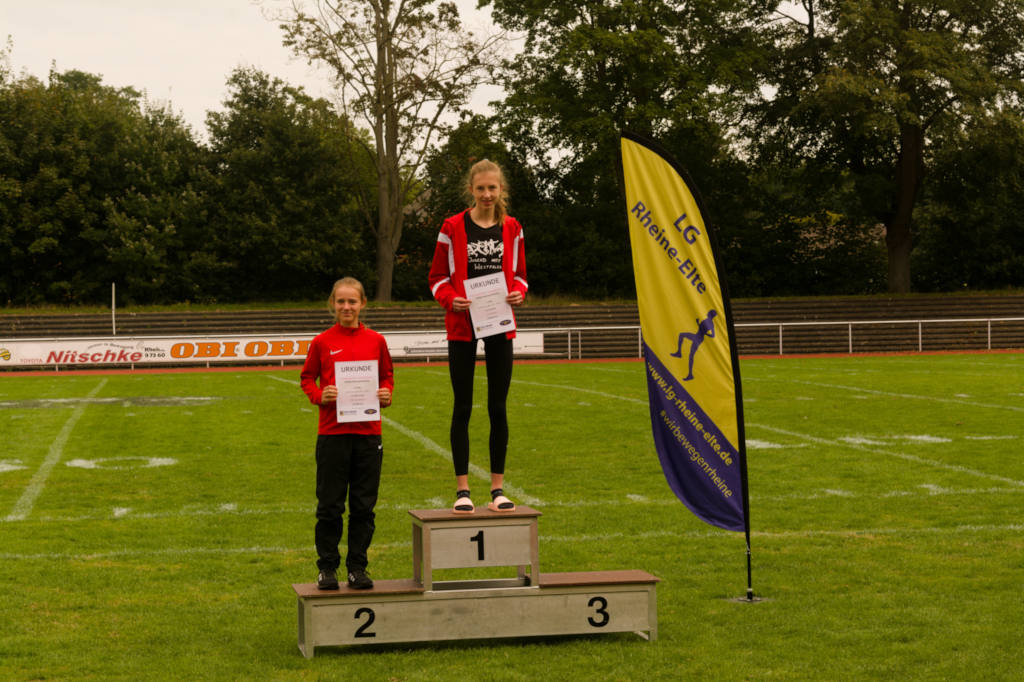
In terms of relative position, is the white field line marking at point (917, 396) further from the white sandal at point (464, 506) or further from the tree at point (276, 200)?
the tree at point (276, 200)

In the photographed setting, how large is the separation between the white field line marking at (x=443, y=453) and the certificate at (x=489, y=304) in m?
4.22

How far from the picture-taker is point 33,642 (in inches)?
232

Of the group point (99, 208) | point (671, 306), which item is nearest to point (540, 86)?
point (99, 208)

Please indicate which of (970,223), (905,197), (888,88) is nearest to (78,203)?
(888,88)

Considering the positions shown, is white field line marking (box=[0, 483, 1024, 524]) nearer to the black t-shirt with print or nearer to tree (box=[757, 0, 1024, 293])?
the black t-shirt with print

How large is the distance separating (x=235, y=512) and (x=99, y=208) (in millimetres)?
40973

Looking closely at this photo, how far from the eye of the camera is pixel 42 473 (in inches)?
488

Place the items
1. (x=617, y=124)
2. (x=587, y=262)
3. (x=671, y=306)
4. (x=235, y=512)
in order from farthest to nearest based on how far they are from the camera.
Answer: (x=587, y=262)
(x=617, y=124)
(x=235, y=512)
(x=671, y=306)

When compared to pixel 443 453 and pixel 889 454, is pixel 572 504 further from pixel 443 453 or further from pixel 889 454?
pixel 889 454

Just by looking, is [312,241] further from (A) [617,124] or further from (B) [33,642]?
(B) [33,642]

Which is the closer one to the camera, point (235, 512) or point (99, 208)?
point (235, 512)

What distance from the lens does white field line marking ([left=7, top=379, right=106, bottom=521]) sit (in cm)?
1010

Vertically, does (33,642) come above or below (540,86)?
below

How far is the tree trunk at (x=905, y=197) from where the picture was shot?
4644 cm
